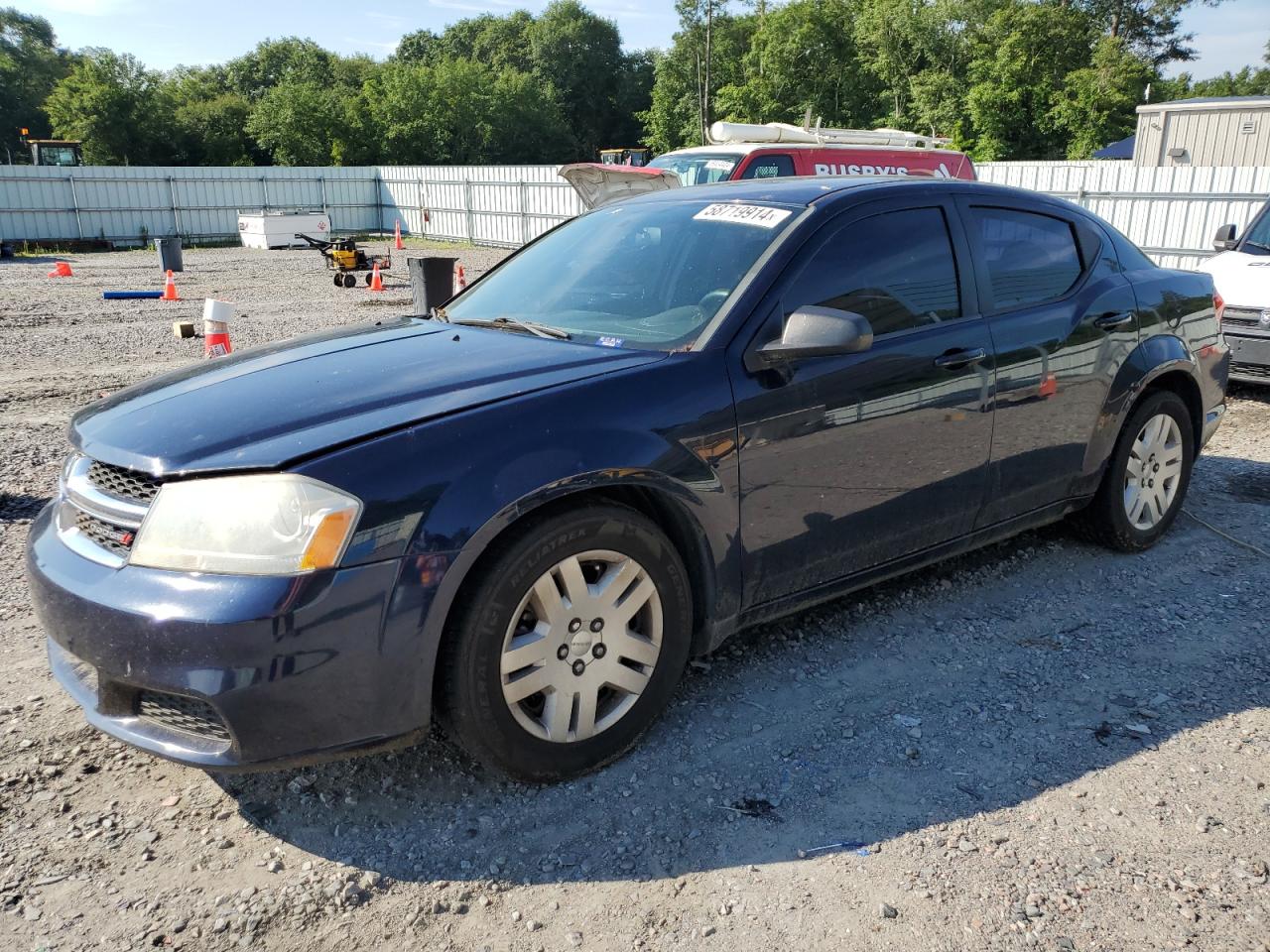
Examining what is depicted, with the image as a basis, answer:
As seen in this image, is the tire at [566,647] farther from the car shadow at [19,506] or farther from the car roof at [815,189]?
the car shadow at [19,506]

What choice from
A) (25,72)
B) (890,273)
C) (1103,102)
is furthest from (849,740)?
(25,72)

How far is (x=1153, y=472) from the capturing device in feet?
15.7

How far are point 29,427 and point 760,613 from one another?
6.60m

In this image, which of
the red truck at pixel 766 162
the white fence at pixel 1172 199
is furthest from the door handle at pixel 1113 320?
the white fence at pixel 1172 199

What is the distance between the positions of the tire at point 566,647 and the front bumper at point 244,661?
17 cm

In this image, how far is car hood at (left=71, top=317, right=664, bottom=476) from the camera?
262 cm

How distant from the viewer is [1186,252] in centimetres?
1556

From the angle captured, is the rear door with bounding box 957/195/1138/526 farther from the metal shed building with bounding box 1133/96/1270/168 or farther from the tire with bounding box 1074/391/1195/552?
the metal shed building with bounding box 1133/96/1270/168

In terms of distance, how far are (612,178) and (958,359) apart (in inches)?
465

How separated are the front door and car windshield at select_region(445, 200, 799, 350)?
0.72 ft

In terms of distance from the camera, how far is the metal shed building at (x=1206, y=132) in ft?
74.3

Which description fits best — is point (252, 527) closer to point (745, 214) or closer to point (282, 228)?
point (745, 214)

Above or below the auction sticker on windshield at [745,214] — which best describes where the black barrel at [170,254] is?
below

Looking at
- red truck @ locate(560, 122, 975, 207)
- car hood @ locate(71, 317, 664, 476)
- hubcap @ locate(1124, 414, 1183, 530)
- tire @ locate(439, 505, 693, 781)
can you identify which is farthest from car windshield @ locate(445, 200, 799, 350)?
red truck @ locate(560, 122, 975, 207)
